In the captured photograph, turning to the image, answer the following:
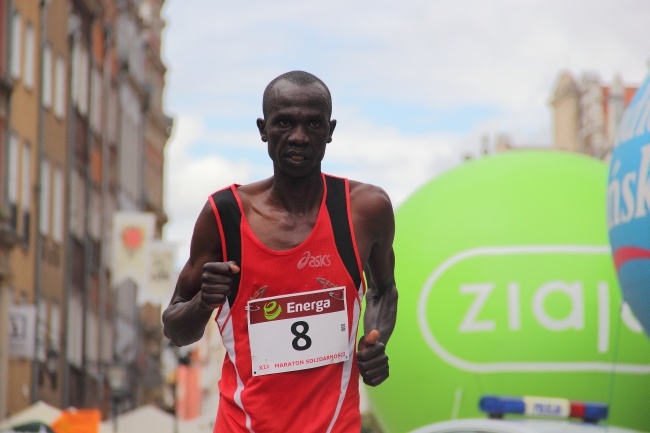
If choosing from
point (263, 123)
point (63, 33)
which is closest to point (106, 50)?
point (63, 33)

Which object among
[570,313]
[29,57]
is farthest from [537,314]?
[29,57]

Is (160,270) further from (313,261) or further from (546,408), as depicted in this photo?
(313,261)

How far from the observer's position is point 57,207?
34906 mm

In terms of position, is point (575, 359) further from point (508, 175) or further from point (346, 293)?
point (346, 293)

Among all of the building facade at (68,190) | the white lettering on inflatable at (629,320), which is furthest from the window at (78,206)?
the white lettering on inflatable at (629,320)

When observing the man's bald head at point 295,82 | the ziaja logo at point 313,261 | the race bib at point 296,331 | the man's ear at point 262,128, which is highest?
the man's bald head at point 295,82

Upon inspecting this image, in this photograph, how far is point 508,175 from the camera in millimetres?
12555

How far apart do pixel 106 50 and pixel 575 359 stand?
33966 millimetres

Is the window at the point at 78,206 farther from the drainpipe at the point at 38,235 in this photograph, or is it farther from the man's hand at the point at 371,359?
the man's hand at the point at 371,359

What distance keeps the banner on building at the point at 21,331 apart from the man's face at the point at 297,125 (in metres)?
23.6

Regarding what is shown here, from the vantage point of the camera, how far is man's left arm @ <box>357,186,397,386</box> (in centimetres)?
416

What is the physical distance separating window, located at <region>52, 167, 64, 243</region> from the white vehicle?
78.6ft

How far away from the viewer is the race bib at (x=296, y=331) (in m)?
4.25

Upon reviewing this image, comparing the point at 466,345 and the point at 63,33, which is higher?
the point at 63,33
